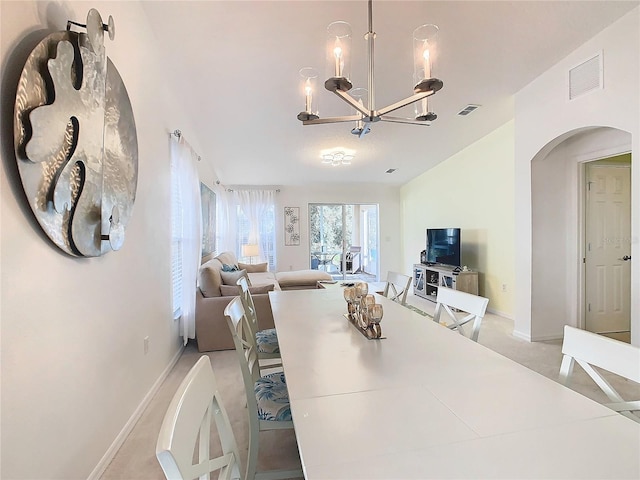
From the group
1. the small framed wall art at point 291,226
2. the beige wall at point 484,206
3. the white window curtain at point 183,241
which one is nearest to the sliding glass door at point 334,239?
the small framed wall art at point 291,226

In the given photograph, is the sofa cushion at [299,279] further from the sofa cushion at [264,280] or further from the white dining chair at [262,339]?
the white dining chair at [262,339]

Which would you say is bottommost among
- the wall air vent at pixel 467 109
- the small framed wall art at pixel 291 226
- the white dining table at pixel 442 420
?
the white dining table at pixel 442 420

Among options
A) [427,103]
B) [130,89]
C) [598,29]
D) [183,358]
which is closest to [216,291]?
[183,358]

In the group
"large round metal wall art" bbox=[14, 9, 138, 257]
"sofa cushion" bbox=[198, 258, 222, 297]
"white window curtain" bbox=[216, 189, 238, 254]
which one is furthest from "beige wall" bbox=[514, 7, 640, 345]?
"white window curtain" bbox=[216, 189, 238, 254]

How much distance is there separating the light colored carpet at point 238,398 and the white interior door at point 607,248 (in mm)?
787

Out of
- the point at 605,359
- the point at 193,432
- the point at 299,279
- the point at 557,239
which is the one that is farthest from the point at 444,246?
the point at 193,432

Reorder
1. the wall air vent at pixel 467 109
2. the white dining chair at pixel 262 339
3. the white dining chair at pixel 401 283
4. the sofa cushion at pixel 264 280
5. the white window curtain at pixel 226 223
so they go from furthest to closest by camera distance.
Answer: the white window curtain at pixel 226 223 < the sofa cushion at pixel 264 280 < the wall air vent at pixel 467 109 < the white dining chair at pixel 401 283 < the white dining chair at pixel 262 339

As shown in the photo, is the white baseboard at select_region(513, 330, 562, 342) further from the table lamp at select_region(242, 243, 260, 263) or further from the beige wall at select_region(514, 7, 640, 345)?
the table lamp at select_region(242, 243, 260, 263)

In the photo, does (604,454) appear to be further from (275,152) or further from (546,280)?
(275,152)

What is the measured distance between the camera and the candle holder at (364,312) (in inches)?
59.4

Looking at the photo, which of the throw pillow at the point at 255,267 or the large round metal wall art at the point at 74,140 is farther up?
the large round metal wall art at the point at 74,140

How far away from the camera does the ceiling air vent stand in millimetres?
2830

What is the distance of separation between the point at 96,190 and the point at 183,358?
7.37ft

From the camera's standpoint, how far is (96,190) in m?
1.63
